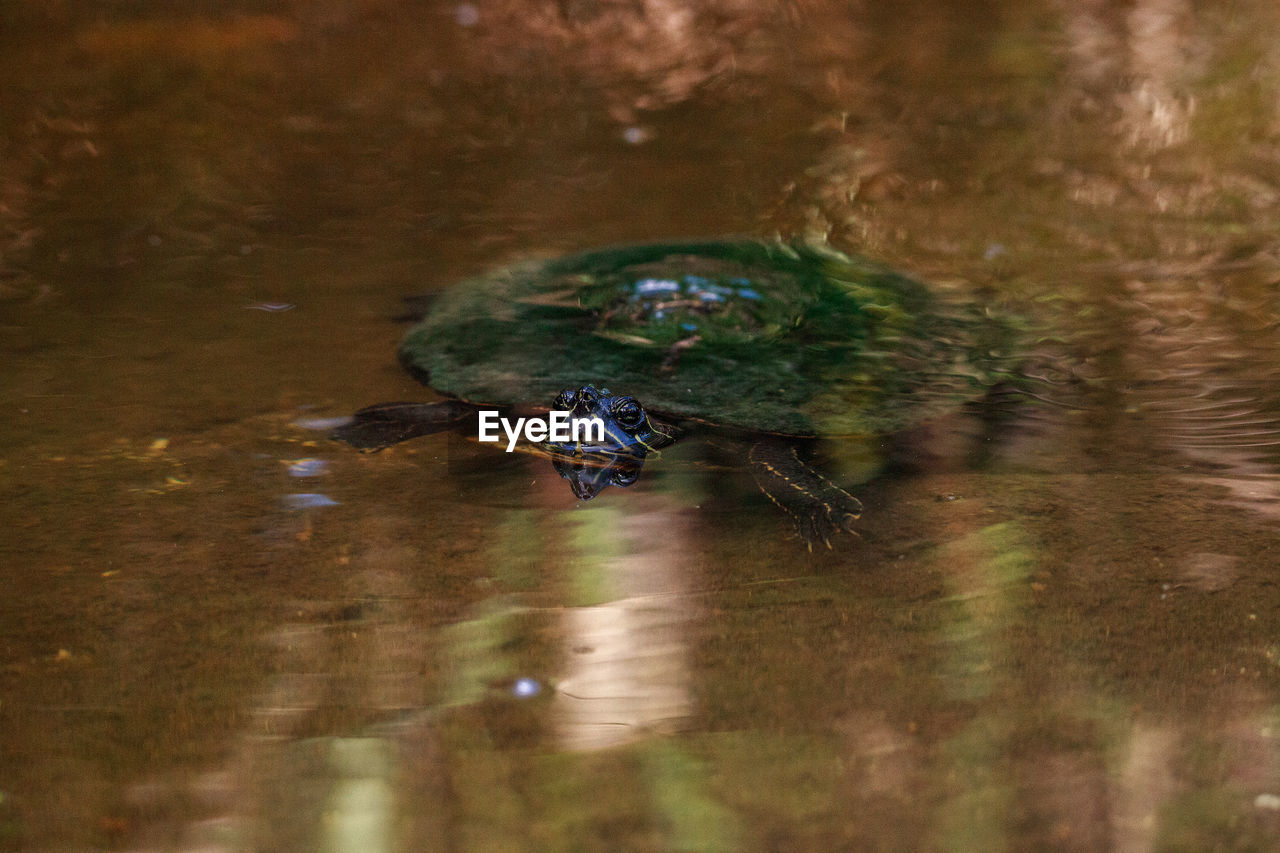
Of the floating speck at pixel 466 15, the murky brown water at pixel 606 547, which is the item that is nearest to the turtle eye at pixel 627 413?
the murky brown water at pixel 606 547

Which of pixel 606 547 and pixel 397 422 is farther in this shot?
pixel 397 422

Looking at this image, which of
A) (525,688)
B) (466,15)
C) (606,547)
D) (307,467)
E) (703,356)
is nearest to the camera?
(525,688)

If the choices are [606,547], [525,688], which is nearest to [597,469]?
[606,547]

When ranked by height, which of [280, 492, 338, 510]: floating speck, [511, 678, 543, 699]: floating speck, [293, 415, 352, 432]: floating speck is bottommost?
[511, 678, 543, 699]: floating speck

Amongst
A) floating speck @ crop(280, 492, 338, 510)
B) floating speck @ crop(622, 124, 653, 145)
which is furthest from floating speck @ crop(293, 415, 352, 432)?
floating speck @ crop(622, 124, 653, 145)

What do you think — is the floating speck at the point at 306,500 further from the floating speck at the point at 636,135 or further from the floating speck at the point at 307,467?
the floating speck at the point at 636,135

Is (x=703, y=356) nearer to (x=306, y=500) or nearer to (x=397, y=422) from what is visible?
(x=397, y=422)

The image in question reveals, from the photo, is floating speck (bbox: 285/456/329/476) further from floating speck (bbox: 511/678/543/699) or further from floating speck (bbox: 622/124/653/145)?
floating speck (bbox: 622/124/653/145)
